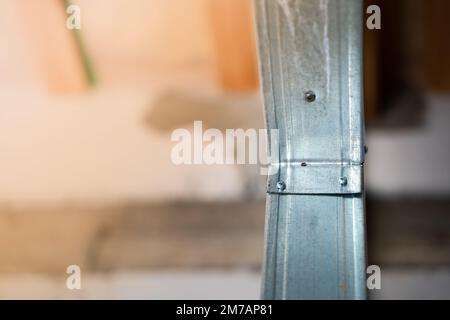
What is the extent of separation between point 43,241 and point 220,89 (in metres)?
1.48

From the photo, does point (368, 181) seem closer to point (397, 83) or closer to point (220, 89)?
point (397, 83)

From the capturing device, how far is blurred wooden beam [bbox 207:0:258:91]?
348 cm

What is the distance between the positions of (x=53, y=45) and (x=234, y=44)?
45.9 inches

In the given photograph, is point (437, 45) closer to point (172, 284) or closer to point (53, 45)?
point (172, 284)

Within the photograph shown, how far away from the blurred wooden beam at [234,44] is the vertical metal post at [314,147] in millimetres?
2167

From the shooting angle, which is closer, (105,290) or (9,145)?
(105,290)

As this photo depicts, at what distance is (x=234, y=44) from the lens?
3.60 meters

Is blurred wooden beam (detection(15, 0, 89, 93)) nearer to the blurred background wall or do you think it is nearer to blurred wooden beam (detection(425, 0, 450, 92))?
the blurred background wall

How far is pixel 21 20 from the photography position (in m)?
3.67

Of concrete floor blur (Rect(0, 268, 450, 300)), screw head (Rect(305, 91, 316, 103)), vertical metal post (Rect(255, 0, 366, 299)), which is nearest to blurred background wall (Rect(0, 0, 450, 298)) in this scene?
concrete floor blur (Rect(0, 268, 450, 300))

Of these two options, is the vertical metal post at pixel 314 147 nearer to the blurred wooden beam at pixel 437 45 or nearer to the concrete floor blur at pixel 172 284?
the concrete floor blur at pixel 172 284

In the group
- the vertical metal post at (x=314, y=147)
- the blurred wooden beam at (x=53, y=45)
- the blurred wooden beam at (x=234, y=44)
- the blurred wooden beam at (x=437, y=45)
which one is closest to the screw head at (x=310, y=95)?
the vertical metal post at (x=314, y=147)

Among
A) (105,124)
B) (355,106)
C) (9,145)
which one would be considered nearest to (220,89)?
(105,124)

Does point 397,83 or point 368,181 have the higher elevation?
point 397,83
